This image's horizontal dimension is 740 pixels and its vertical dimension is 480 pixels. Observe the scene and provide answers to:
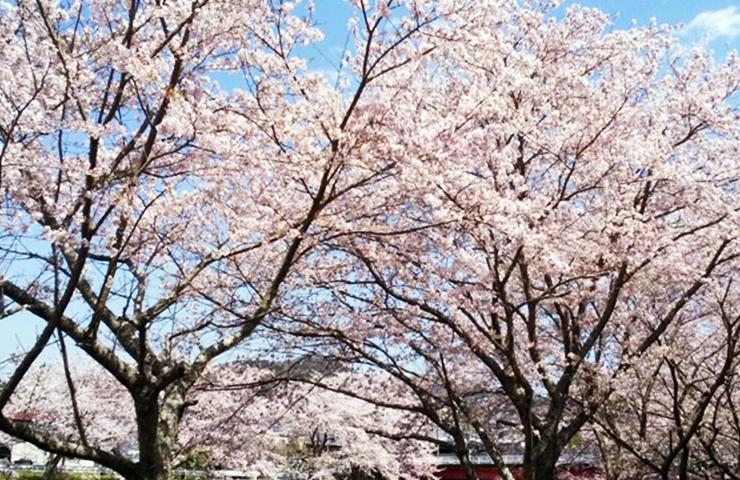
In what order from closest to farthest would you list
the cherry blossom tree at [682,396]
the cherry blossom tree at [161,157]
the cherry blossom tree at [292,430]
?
1. the cherry blossom tree at [161,157]
2. the cherry blossom tree at [682,396]
3. the cherry blossom tree at [292,430]

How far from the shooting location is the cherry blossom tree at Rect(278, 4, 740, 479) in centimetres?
711

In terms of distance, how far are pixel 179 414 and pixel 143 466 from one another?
562mm

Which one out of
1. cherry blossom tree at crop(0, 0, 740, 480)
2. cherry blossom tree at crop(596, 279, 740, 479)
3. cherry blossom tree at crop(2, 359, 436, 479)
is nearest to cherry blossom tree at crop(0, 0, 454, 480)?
cherry blossom tree at crop(0, 0, 740, 480)

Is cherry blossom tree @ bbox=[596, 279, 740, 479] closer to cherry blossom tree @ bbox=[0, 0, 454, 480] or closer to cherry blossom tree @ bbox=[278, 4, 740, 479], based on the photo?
cherry blossom tree @ bbox=[278, 4, 740, 479]

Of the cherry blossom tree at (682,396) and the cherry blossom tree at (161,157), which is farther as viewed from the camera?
the cherry blossom tree at (682,396)

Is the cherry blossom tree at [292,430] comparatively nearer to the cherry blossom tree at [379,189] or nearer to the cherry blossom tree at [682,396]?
the cherry blossom tree at [682,396]

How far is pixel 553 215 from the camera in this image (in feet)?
25.4

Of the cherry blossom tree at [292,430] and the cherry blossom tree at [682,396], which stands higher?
the cherry blossom tree at [292,430]

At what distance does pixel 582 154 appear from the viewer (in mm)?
8047

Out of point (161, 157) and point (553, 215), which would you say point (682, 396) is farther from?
point (161, 157)

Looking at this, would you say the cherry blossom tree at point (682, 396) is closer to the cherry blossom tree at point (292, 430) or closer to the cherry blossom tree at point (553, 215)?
the cherry blossom tree at point (553, 215)

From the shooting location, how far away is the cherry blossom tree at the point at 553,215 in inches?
280

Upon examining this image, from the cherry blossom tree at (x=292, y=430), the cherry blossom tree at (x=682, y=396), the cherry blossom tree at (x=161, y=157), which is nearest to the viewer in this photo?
the cherry blossom tree at (x=161, y=157)

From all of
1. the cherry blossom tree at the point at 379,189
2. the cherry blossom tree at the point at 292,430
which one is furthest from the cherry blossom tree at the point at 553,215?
the cherry blossom tree at the point at 292,430
